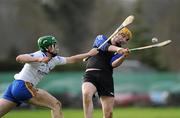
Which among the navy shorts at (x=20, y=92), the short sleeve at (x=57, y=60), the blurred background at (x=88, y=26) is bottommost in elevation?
the navy shorts at (x=20, y=92)

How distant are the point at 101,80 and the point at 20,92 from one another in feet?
7.15

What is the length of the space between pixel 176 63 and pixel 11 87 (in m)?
43.3

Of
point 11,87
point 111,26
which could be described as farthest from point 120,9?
point 11,87

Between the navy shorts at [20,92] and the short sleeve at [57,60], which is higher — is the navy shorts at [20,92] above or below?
below

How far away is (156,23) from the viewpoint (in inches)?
2468

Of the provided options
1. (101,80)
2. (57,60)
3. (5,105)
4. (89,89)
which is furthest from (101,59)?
(5,105)

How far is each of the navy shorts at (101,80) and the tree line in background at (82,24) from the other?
38550 mm

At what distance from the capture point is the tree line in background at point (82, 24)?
56.5 meters

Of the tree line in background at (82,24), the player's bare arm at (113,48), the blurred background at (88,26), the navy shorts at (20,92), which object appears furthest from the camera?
the tree line in background at (82,24)

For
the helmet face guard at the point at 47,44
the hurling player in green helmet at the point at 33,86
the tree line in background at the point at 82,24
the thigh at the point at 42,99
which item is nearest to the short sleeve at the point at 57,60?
the hurling player in green helmet at the point at 33,86

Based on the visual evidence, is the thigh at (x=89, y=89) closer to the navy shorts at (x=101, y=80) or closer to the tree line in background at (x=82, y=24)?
the navy shorts at (x=101, y=80)

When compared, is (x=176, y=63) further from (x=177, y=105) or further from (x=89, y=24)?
(x=177, y=105)

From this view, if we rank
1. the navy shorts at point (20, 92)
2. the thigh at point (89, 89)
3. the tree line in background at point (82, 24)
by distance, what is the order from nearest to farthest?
the navy shorts at point (20, 92) < the thigh at point (89, 89) < the tree line in background at point (82, 24)

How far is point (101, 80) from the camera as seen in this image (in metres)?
17.0
